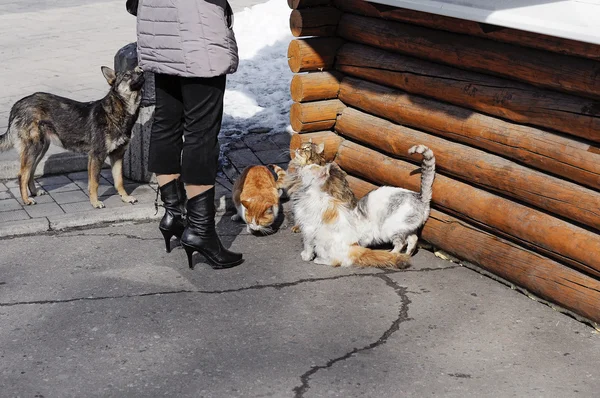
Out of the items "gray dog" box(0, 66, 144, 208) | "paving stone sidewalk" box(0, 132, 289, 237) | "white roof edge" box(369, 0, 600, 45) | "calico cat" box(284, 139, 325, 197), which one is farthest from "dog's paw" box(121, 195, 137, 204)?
"white roof edge" box(369, 0, 600, 45)

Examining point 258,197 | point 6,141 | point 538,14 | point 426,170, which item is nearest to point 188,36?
point 258,197

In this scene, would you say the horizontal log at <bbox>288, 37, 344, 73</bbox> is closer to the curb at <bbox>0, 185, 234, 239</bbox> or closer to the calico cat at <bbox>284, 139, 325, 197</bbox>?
the calico cat at <bbox>284, 139, 325, 197</bbox>

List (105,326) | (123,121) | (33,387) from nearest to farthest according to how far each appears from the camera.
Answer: (33,387) < (105,326) < (123,121)

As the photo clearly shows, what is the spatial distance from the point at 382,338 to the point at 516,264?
45.1 inches

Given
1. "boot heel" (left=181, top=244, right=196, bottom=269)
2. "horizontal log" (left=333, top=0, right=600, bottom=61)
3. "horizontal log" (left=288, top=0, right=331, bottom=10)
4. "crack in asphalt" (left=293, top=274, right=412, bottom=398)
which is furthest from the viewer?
"horizontal log" (left=288, top=0, right=331, bottom=10)

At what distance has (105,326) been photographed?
5.07m

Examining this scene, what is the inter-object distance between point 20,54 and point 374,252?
6759 millimetres

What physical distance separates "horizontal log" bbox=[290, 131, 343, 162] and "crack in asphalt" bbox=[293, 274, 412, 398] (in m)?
1.47

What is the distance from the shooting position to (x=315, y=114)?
23.1ft

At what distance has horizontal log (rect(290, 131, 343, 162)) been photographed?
7.05 meters

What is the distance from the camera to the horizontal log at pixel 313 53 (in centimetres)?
690

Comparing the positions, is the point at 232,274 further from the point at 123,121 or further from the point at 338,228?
the point at 123,121

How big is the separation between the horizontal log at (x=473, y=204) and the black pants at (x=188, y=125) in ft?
4.91

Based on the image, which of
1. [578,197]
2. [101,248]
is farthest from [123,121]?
[578,197]
